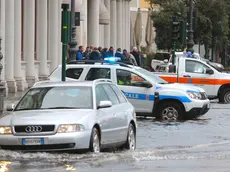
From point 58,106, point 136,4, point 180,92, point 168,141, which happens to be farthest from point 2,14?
point 136,4

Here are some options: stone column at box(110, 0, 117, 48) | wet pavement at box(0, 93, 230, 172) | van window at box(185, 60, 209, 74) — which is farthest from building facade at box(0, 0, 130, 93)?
wet pavement at box(0, 93, 230, 172)

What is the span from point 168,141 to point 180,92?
4537 millimetres

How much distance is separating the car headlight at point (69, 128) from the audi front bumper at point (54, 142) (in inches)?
2.8

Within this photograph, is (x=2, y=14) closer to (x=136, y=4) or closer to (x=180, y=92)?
(x=180, y=92)

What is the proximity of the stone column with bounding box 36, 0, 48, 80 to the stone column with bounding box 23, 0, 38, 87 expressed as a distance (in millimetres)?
1721

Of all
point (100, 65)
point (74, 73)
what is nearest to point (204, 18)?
point (74, 73)

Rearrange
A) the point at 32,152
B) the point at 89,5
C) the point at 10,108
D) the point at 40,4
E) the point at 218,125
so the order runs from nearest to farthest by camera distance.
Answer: the point at 32,152
the point at 10,108
the point at 218,125
the point at 40,4
the point at 89,5

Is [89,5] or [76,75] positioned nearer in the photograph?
[76,75]

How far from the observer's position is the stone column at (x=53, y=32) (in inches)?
1385

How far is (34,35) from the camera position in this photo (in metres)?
33.0

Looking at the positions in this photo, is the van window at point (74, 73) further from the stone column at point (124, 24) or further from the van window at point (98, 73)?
the stone column at point (124, 24)

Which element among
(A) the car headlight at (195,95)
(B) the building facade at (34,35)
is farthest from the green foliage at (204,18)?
(A) the car headlight at (195,95)

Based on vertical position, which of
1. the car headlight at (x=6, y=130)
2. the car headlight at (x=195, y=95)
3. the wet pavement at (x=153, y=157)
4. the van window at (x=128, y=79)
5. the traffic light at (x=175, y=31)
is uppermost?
the traffic light at (x=175, y=31)

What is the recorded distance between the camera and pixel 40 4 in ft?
111
